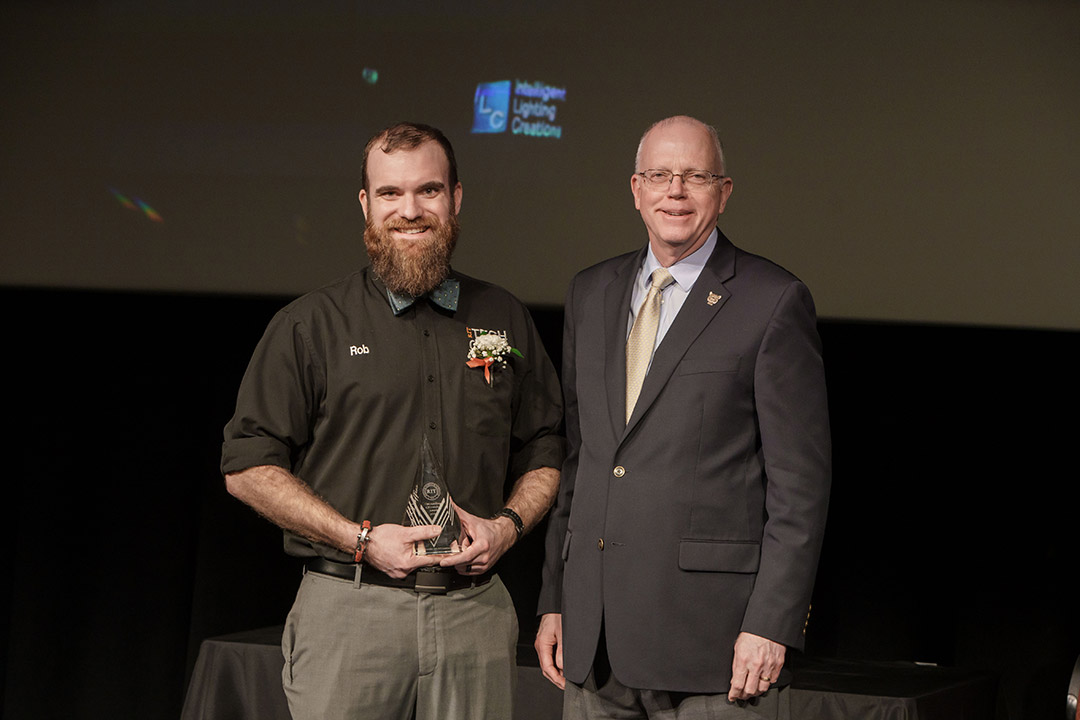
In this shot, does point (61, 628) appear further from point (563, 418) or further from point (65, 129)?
point (563, 418)

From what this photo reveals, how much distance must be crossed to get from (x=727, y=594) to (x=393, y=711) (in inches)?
27.8

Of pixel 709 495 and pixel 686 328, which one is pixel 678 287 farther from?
pixel 709 495

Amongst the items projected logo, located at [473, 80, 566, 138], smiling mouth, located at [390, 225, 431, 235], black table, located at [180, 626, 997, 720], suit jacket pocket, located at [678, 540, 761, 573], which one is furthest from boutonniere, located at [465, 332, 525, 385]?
projected logo, located at [473, 80, 566, 138]

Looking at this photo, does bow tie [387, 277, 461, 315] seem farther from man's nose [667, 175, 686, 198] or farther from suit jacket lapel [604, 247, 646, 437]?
man's nose [667, 175, 686, 198]

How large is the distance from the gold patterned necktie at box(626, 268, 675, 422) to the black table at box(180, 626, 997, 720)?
4.24 ft

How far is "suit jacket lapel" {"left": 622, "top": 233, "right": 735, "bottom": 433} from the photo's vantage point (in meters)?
2.10

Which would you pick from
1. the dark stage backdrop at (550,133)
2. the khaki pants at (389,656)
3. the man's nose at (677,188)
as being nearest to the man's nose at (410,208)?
the man's nose at (677,188)

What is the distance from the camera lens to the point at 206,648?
11.2 ft

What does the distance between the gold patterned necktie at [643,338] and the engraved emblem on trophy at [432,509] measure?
1.34 feet

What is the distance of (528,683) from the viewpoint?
10.8 ft

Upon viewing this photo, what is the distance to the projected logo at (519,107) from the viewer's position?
14.5 ft

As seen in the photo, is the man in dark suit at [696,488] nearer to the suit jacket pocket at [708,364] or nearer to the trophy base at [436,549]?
the suit jacket pocket at [708,364]

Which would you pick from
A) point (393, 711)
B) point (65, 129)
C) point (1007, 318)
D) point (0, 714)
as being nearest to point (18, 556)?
point (0, 714)

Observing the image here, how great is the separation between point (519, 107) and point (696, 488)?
2.74m
